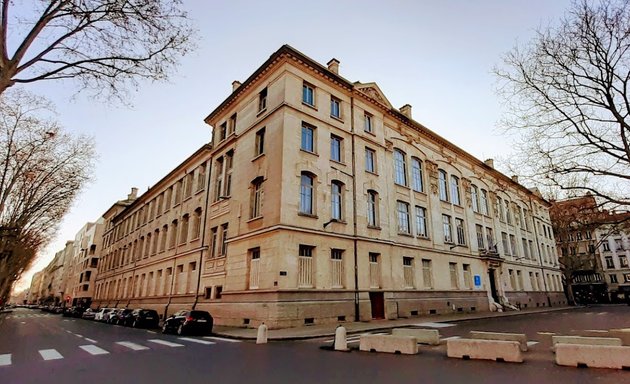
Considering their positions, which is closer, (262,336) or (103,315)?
(262,336)

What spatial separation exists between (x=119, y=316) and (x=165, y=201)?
38.7ft

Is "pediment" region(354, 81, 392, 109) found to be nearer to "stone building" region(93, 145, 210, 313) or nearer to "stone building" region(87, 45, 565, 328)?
"stone building" region(87, 45, 565, 328)

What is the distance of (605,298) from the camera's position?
5825 cm

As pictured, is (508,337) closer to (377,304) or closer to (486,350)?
(486,350)

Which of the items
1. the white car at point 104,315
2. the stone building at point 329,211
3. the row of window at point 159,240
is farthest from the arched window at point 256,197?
the white car at point 104,315

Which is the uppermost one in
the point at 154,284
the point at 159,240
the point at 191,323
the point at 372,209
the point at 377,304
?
the point at 372,209

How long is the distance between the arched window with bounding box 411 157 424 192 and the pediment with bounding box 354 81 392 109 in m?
5.07

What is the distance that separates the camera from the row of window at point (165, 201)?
2909cm

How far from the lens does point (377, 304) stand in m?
20.6

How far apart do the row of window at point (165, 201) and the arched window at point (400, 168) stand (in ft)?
50.4

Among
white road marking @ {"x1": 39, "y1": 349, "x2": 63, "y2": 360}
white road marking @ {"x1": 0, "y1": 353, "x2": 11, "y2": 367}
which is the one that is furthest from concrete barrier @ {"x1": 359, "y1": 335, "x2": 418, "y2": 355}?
white road marking @ {"x1": 0, "y1": 353, "x2": 11, "y2": 367}

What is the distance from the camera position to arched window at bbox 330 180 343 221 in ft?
66.6

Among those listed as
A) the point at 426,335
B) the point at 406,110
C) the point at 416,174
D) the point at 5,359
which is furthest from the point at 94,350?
the point at 406,110

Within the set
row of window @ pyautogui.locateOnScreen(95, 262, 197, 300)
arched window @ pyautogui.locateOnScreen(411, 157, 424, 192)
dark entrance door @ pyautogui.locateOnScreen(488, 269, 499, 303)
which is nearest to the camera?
row of window @ pyautogui.locateOnScreen(95, 262, 197, 300)
